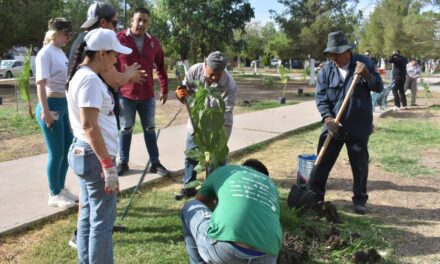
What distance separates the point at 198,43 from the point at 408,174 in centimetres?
2065

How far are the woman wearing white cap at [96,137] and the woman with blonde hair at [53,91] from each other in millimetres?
1244

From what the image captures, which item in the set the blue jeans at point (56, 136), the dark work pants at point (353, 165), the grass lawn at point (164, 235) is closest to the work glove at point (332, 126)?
the dark work pants at point (353, 165)

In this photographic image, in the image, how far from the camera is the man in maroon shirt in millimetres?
4914

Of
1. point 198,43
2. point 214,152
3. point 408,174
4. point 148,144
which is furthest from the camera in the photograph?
point 198,43

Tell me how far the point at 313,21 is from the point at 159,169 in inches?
1068

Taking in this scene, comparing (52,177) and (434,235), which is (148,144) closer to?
(52,177)

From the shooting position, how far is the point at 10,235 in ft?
12.2

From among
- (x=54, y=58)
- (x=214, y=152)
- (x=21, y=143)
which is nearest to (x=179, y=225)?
(x=214, y=152)

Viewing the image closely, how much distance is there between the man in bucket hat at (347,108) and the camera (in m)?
4.23

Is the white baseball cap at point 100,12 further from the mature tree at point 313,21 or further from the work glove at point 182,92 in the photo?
the mature tree at point 313,21

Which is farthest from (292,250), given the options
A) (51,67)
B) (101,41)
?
(51,67)

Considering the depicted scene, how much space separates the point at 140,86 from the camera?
16.6 ft

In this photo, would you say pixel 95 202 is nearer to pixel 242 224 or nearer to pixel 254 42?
pixel 242 224

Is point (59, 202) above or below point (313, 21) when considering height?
below
